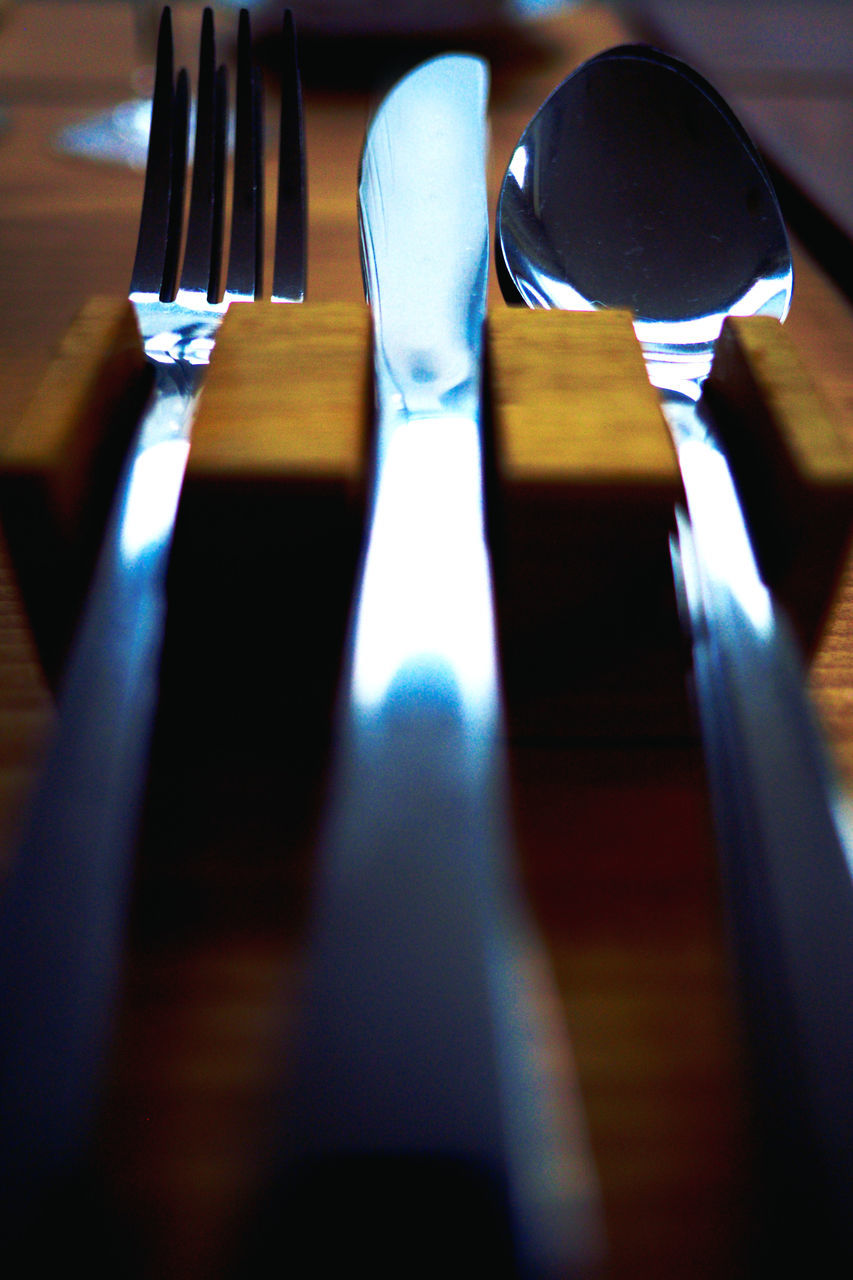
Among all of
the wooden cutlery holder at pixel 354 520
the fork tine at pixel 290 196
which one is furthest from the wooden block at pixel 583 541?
the fork tine at pixel 290 196

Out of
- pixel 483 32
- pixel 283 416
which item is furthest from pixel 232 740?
pixel 483 32

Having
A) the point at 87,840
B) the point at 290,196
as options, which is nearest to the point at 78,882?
the point at 87,840

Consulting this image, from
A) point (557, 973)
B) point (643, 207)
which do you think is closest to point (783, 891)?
point (557, 973)

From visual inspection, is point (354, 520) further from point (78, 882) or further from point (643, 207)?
point (643, 207)

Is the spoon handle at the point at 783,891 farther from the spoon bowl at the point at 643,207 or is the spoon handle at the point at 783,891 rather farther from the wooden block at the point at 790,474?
the spoon bowl at the point at 643,207

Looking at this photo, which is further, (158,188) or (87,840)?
(158,188)
